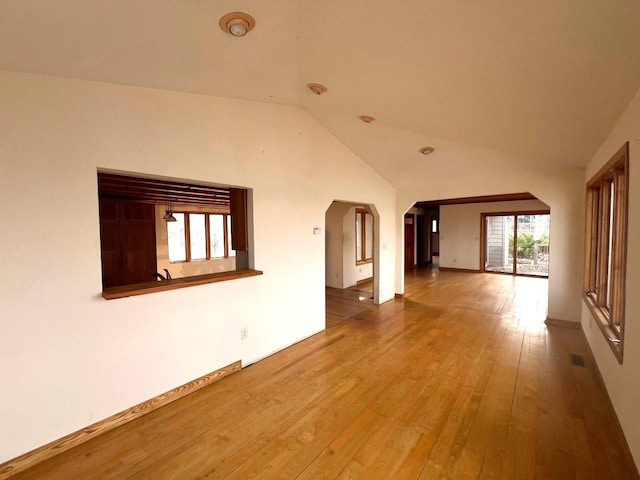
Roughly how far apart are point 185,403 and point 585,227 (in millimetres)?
5112

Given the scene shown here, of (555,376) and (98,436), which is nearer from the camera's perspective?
(98,436)

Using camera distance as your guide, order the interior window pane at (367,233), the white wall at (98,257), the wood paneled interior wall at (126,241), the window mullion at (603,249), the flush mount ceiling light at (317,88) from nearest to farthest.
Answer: the white wall at (98,257), the flush mount ceiling light at (317,88), the window mullion at (603,249), the wood paneled interior wall at (126,241), the interior window pane at (367,233)

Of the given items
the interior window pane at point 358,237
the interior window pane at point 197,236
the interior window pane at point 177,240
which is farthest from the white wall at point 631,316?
the interior window pane at point 197,236

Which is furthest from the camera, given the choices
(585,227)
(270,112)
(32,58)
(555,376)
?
(585,227)

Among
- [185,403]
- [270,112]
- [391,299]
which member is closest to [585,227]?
[391,299]

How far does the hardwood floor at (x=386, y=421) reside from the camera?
1731 mm

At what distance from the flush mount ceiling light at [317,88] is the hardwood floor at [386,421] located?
2816 mm

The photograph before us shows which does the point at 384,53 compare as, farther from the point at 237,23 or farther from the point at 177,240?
the point at 177,240

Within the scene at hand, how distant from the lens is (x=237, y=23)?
5.51 ft

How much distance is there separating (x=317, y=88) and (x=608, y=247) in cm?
345

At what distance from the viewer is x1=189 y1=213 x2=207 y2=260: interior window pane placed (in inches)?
326

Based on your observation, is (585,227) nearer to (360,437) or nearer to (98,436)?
(360,437)

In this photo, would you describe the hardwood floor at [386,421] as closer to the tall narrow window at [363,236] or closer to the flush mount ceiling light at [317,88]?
the flush mount ceiling light at [317,88]

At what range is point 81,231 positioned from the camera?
1.97 metres
